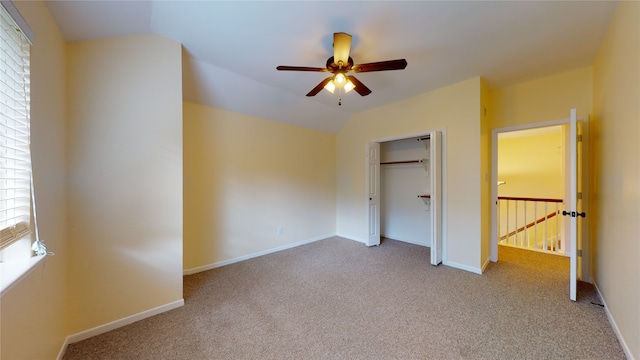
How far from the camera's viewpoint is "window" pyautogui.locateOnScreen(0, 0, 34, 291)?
1.12 meters

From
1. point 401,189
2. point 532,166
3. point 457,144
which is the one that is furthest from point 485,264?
point 532,166

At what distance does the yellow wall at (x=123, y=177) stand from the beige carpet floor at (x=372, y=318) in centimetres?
31

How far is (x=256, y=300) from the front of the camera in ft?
7.75

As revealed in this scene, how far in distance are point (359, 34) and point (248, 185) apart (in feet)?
8.48

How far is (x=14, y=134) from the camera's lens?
1226 millimetres

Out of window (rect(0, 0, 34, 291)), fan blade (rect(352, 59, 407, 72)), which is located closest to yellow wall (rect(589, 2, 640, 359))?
fan blade (rect(352, 59, 407, 72))

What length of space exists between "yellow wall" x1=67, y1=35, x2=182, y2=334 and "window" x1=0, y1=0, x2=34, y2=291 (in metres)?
0.57

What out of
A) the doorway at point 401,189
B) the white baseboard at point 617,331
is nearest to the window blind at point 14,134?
the white baseboard at point 617,331

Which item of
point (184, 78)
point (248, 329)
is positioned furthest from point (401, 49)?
point (248, 329)

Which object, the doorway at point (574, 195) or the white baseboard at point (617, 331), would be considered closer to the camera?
the white baseboard at point (617, 331)

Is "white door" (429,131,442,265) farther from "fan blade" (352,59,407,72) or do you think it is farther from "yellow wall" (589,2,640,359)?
"fan blade" (352,59,407,72)

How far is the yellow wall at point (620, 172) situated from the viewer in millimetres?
1497

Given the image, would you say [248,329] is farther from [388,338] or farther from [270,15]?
[270,15]

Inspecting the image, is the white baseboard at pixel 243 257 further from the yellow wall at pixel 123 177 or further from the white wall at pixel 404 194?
the white wall at pixel 404 194
